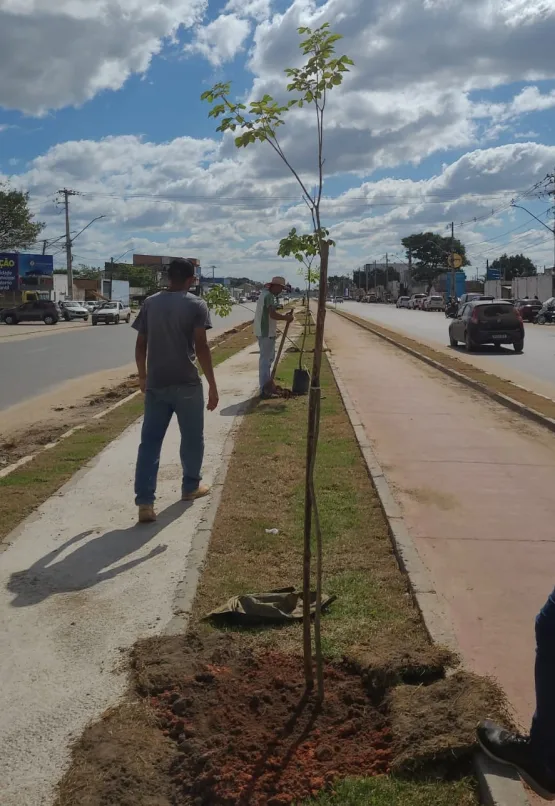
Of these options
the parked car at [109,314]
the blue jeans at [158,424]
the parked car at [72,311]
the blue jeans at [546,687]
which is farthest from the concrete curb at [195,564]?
the parked car at [72,311]

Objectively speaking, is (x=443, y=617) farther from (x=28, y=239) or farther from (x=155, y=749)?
(x=28, y=239)

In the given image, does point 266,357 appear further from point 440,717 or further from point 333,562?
point 440,717

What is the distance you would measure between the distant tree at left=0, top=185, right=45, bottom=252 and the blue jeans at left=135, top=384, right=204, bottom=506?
71291 millimetres

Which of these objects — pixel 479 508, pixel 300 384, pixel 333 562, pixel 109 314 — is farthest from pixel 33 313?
pixel 333 562

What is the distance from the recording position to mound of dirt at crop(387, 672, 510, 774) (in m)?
2.90

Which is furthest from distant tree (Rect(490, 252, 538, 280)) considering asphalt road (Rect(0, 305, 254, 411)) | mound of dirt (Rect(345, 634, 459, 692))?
mound of dirt (Rect(345, 634, 459, 692))

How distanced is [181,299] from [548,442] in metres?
5.42

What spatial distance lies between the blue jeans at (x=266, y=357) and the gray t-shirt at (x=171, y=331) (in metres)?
6.10

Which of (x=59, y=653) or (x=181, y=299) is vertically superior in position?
(x=181, y=299)

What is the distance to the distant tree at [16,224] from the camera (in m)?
71.4

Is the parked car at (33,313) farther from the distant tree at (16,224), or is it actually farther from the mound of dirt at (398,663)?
the mound of dirt at (398,663)

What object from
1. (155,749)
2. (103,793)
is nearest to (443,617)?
(155,749)

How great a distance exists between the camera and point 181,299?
226 inches

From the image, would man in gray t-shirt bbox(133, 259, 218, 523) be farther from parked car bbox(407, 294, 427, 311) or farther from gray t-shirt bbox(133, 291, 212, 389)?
parked car bbox(407, 294, 427, 311)
